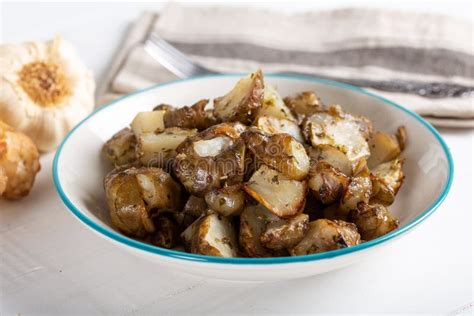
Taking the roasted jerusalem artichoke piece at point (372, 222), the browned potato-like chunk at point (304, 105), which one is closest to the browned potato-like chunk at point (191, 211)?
the roasted jerusalem artichoke piece at point (372, 222)

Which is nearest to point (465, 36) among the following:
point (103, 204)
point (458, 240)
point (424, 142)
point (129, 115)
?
point (424, 142)

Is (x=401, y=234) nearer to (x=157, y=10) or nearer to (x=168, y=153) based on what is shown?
(x=168, y=153)

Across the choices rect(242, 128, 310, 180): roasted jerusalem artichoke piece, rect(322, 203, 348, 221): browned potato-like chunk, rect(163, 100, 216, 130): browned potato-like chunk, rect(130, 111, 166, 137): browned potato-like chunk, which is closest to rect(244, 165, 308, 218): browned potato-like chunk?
rect(242, 128, 310, 180): roasted jerusalem artichoke piece

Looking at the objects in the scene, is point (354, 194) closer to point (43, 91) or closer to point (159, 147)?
point (159, 147)

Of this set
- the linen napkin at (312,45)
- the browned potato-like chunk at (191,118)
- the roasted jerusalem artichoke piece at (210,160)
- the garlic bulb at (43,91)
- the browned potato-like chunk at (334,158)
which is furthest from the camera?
the linen napkin at (312,45)

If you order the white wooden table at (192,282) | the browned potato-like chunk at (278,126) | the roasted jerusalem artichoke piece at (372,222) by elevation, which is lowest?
the white wooden table at (192,282)

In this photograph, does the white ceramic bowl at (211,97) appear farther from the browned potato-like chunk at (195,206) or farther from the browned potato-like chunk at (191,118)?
the browned potato-like chunk at (191,118)
